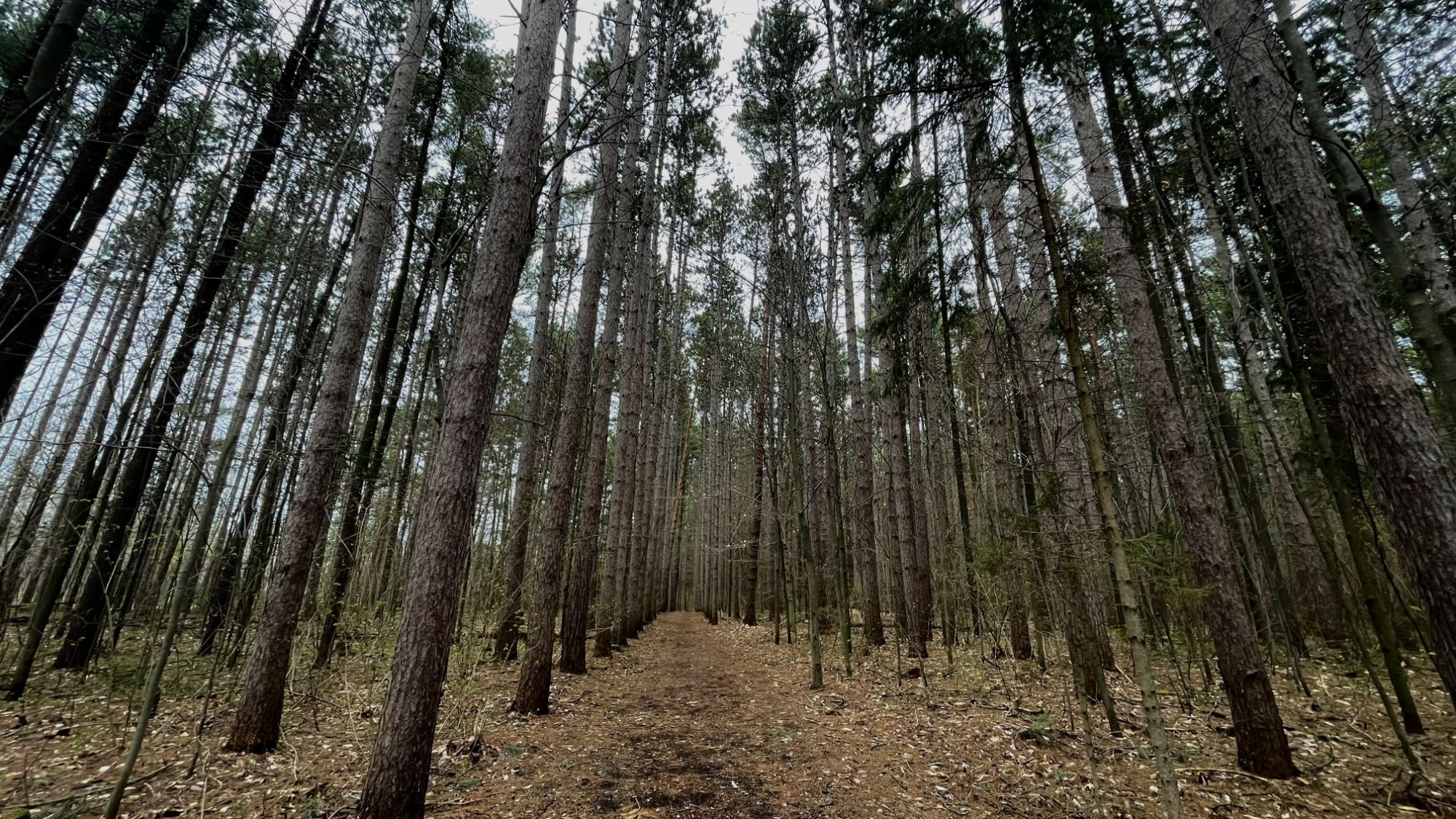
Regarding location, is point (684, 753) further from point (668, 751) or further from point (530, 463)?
point (530, 463)

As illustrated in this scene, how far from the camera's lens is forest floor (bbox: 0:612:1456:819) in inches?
134

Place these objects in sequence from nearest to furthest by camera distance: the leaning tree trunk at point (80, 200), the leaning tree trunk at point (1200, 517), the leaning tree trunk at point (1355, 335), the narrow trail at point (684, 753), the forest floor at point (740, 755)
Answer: the leaning tree trunk at point (1355, 335)
the forest floor at point (740, 755)
the narrow trail at point (684, 753)
the leaning tree trunk at point (1200, 517)
the leaning tree trunk at point (80, 200)

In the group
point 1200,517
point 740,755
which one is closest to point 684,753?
point 740,755

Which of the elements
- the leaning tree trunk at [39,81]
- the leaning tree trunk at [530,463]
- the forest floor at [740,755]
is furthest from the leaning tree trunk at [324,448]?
the leaning tree trunk at [39,81]

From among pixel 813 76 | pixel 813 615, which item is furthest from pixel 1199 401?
pixel 813 76

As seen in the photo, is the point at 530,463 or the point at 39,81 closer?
the point at 39,81

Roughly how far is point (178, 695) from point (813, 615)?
732 centimetres

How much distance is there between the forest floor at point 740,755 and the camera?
11.1 ft

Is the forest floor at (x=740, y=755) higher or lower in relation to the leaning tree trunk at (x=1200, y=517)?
lower

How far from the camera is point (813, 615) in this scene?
6.57 meters

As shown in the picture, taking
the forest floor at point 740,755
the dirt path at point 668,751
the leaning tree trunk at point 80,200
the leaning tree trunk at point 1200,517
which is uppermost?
the leaning tree trunk at point 80,200

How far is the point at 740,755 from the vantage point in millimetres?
4523

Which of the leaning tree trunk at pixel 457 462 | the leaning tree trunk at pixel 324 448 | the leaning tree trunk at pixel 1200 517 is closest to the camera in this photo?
the leaning tree trunk at pixel 457 462

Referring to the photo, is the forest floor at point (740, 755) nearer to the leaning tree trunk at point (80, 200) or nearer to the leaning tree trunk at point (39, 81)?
the leaning tree trunk at point (80, 200)
